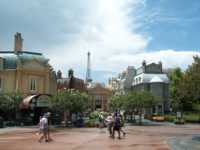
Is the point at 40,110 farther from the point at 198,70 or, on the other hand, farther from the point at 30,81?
the point at 198,70

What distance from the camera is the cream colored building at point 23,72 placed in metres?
59.4

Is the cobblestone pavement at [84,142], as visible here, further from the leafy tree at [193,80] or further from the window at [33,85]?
the window at [33,85]

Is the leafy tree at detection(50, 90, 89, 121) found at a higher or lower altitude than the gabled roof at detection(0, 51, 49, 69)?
lower

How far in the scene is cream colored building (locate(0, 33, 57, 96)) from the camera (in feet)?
195

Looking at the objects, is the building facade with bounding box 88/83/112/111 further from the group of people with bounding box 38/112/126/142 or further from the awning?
the group of people with bounding box 38/112/126/142

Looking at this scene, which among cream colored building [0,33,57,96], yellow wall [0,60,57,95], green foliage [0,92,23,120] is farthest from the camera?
cream colored building [0,33,57,96]

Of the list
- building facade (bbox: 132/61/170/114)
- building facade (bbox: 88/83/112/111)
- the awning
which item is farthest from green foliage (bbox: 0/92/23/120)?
building facade (bbox: 88/83/112/111)

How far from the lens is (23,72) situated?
59.5 m

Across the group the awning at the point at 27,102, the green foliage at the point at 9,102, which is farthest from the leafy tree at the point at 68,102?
the green foliage at the point at 9,102

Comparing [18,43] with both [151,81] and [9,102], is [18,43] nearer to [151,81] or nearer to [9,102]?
[9,102]

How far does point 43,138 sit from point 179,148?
989 cm

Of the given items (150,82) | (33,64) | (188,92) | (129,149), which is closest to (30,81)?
(33,64)

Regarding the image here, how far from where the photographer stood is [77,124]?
53.1 m

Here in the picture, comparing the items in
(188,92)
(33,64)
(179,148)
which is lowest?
(179,148)
